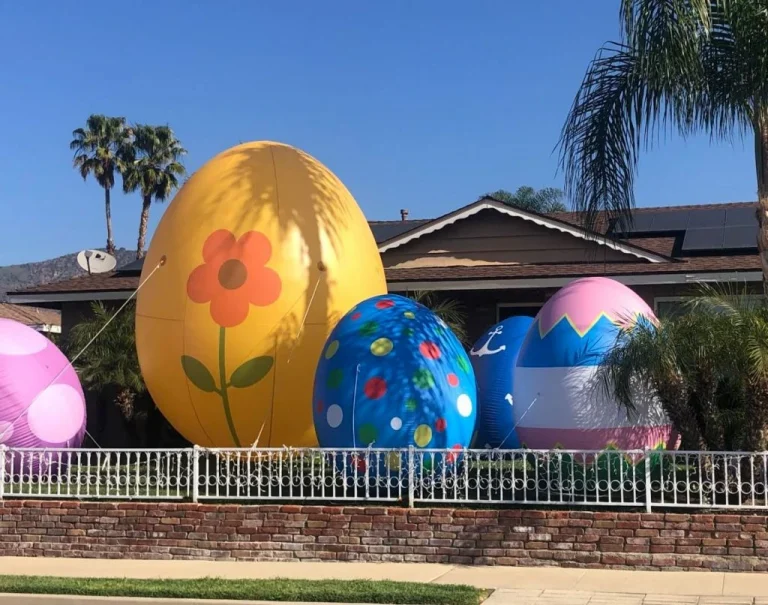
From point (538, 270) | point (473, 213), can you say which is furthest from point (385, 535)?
point (473, 213)

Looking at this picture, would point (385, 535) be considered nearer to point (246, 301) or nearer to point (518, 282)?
point (246, 301)

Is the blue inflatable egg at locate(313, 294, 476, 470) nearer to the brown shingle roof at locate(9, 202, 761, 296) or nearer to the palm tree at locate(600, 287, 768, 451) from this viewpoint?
the palm tree at locate(600, 287, 768, 451)

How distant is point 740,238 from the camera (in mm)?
18000

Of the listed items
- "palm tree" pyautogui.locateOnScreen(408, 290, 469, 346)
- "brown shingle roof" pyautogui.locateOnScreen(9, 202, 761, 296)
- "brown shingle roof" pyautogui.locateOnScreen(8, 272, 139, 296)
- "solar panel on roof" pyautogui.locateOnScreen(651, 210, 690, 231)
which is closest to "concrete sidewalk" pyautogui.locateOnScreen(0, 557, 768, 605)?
"palm tree" pyautogui.locateOnScreen(408, 290, 469, 346)

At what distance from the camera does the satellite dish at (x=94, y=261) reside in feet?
71.0

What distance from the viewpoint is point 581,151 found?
10.8 metres

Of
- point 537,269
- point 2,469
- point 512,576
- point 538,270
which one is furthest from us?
point 537,269

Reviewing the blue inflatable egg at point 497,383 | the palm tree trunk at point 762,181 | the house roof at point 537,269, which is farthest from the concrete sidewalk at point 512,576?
the house roof at point 537,269

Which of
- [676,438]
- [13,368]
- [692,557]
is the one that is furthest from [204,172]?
[692,557]

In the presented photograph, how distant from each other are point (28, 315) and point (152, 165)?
9667 millimetres

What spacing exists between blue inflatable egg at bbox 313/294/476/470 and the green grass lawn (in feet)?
6.22

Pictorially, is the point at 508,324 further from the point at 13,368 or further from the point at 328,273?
the point at 13,368

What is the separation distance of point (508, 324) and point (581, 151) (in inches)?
164

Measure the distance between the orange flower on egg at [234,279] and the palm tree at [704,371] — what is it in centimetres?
420
